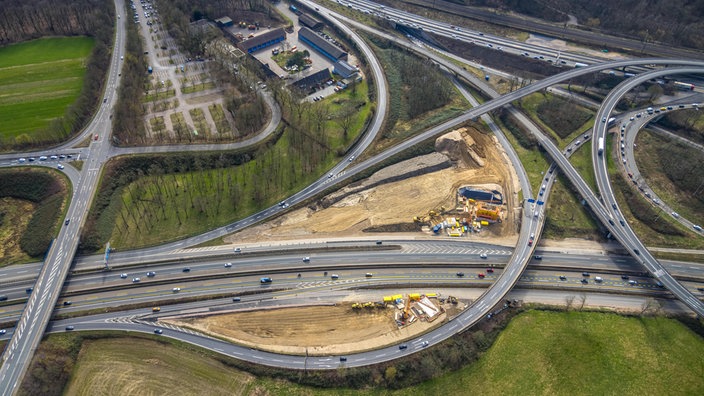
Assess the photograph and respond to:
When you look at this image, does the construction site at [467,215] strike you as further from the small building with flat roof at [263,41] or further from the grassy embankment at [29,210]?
the small building with flat roof at [263,41]

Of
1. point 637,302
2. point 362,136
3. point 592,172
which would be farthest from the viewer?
point 362,136

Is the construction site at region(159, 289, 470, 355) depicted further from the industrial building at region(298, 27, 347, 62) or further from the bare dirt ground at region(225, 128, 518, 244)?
the industrial building at region(298, 27, 347, 62)

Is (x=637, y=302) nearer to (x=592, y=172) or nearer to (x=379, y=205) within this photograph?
(x=592, y=172)

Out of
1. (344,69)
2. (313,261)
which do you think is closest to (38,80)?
(344,69)

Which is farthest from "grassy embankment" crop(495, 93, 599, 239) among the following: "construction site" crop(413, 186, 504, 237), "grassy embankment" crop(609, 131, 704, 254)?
"construction site" crop(413, 186, 504, 237)

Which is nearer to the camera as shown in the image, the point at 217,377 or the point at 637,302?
the point at 217,377

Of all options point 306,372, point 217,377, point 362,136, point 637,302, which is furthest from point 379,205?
point 637,302
